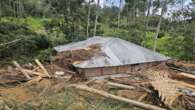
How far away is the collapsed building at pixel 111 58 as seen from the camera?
964cm

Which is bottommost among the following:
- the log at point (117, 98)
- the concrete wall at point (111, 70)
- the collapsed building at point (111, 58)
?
the log at point (117, 98)

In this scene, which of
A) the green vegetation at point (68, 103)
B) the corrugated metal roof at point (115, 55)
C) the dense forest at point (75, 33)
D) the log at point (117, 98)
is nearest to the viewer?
the green vegetation at point (68, 103)

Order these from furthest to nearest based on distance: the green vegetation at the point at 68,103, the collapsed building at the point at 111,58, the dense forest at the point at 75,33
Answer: the dense forest at the point at 75,33, the collapsed building at the point at 111,58, the green vegetation at the point at 68,103

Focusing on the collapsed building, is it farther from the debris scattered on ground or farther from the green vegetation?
the green vegetation

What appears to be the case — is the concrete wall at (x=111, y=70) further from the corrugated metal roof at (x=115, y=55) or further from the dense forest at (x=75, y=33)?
the dense forest at (x=75, y=33)

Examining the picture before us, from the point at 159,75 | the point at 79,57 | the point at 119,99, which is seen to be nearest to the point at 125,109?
the point at 119,99

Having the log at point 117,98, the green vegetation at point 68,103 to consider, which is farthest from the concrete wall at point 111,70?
the green vegetation at point 68,103

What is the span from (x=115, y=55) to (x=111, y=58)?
0.41 m

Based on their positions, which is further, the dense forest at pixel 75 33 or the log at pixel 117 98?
the dense forest at pixel 75 33

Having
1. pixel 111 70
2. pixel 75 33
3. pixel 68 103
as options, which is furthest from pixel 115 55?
pixel 75 33

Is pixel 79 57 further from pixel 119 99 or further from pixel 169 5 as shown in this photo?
A: pixel 169 5

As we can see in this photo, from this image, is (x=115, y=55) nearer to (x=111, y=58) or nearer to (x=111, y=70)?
(x=111, y=58)

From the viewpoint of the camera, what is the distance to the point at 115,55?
10523mm

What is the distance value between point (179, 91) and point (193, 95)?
45 centimetres
